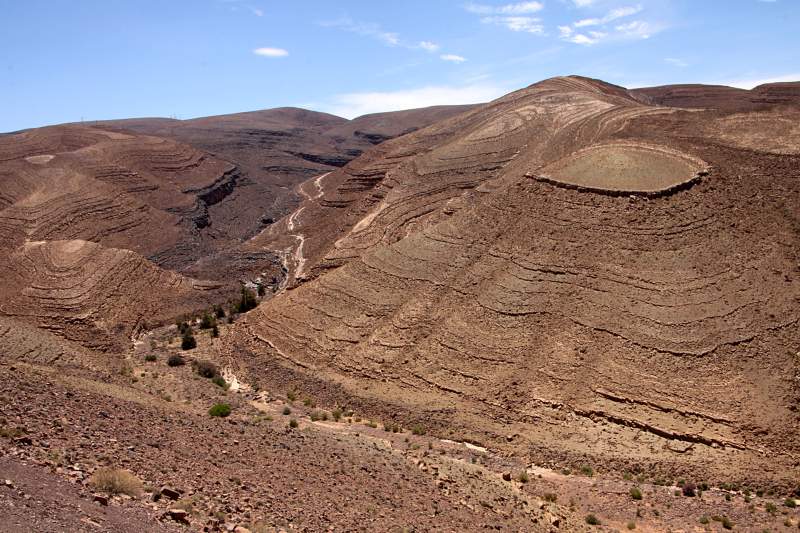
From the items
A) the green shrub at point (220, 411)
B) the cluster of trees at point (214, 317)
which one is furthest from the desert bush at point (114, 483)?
the cluster of trees at point (214, 317)

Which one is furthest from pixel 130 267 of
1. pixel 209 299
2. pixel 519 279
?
pixel 519 279

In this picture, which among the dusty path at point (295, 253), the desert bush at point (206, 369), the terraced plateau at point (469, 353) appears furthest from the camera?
the dusty path at point (295, 253)

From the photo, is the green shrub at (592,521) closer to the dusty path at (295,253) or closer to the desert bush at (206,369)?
the desert bush at (206,369)

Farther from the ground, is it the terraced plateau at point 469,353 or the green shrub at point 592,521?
the terraced plateau at point 469,353

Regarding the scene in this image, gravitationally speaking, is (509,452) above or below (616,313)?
below

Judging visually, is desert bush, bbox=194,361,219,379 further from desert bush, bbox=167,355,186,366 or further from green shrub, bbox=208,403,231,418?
green shrub, bbox=208,403,231,418

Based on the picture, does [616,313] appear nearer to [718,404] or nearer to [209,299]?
[718,404]
